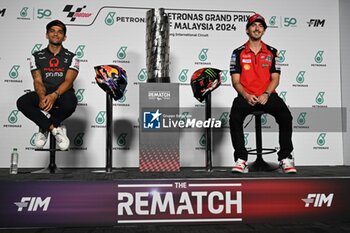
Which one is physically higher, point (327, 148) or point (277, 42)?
point (277, 42)

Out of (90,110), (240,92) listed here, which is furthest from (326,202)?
(90,110)

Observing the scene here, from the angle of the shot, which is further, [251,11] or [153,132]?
[251,11]

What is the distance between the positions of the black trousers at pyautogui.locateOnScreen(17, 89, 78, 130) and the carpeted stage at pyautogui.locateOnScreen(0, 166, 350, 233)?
65 cm

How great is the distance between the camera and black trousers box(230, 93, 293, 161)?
2732 millimetres

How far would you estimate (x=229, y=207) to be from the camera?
7.36 feet

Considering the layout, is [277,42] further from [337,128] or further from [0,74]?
[0,74]

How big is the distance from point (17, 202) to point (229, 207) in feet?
4.23

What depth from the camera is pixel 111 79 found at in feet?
9.32

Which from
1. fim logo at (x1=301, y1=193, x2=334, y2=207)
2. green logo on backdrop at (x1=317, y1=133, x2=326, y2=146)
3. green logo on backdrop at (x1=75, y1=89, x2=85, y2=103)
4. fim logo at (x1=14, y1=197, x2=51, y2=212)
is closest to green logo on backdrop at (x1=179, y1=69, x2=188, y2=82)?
green logo on backdrop at (x1=75, y1=89, x2=85, y2=103)

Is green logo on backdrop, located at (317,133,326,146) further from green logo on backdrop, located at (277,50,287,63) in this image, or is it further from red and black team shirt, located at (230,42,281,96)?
red and black team shirt, located at (230,42,281,96)

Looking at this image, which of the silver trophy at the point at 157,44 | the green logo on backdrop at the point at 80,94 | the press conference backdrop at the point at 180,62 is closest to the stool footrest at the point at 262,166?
the silver trophy at the point at 157,44

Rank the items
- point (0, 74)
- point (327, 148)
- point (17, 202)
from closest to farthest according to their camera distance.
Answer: point (17, 202), point (0, 74), point (327, 148)

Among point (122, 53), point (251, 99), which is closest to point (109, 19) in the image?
point (122, 53)

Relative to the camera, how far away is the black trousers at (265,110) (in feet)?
8.96
